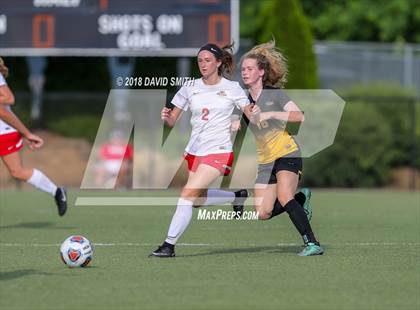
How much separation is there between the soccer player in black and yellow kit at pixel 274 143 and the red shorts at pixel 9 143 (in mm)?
3582

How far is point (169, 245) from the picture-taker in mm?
9156

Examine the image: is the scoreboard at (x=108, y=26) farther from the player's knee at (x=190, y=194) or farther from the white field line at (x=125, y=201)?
the player's knee at (x=190, y=194)

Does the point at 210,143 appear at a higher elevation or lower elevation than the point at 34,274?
higher

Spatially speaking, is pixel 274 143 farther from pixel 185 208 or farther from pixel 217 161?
pixel 185 208

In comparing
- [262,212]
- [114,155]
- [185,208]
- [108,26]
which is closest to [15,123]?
[185,208]

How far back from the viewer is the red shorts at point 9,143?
11922 mm

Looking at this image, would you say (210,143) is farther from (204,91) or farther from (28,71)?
(28,71)

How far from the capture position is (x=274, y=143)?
9422 mm

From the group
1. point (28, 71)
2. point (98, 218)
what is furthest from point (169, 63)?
point (98, 218)

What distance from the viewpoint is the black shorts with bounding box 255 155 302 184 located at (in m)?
9.35

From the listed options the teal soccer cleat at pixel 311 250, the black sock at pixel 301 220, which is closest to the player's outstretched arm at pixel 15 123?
the black sock at pixel 301 220

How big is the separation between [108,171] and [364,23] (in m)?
15.0

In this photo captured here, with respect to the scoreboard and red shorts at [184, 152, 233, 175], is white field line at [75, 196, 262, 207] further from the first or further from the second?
red shorts at [184, 152, 233, 175]

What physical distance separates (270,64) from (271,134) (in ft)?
2.06
